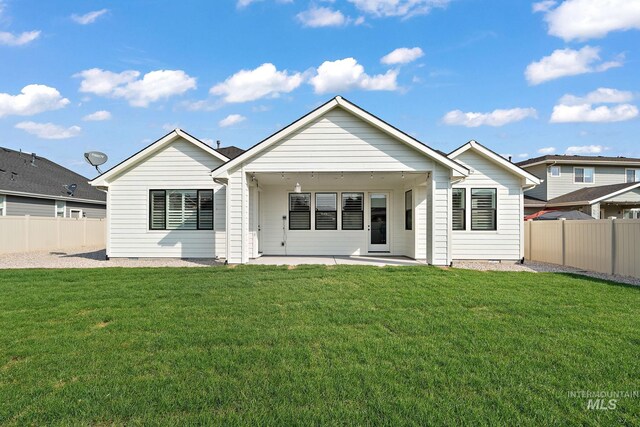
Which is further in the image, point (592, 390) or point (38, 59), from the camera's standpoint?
point (38, 59)

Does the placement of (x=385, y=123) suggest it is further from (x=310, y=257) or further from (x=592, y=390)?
(x=592, y=390)

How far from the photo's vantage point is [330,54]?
16.1 m

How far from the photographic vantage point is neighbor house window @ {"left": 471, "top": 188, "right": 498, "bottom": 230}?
41.0ft

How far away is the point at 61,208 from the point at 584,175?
109ft

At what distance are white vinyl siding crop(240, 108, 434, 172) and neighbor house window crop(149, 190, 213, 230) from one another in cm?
301

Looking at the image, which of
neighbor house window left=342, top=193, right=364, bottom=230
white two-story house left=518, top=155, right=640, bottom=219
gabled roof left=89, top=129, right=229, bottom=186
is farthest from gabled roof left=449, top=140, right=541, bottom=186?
white two-story house left=518, top=155, right=640, bottom=219

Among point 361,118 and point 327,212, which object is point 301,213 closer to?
point 327,212

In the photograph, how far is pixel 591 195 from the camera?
22.0 m

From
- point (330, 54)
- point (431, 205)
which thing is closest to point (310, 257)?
point (431, 205)

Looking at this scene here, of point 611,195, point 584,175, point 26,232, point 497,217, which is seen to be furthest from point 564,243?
point 26,232

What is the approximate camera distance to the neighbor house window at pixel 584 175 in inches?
981

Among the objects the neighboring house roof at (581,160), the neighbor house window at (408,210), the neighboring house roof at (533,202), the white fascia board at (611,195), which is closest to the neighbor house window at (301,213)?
the neighbor house window at (408,210)

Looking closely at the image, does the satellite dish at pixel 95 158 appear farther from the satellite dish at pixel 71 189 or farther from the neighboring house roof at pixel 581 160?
the neighboring house roof at pixel 581 160

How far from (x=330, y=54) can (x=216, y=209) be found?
851 centimetres
